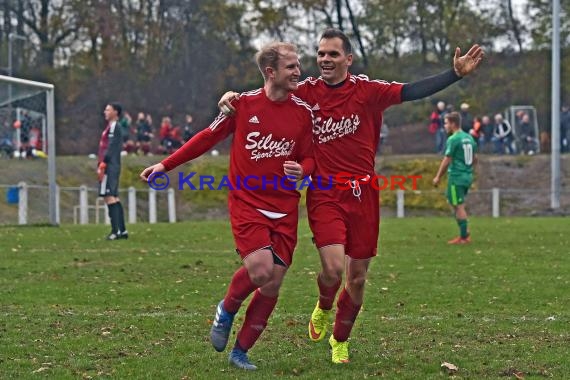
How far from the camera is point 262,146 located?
7.17 m

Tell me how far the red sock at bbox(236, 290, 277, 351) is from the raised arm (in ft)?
5.33

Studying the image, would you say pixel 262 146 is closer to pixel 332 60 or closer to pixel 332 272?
pixel 332 60

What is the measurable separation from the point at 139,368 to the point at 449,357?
2034 mm

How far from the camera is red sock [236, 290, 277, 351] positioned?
23.5ft

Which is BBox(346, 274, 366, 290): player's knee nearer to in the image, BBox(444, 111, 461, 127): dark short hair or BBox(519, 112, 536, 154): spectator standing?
BBox(444, 111, 461, 127): dark short hair

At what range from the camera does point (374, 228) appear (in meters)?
7.63

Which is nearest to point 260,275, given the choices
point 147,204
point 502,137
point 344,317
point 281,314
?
point 344,317

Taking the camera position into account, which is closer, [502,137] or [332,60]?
[332,60]

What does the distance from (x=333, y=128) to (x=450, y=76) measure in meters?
0.85

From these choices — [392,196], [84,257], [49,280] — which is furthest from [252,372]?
[392,196]

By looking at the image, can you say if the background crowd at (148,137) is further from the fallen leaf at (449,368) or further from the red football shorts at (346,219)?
the fallen leaf at (449,368)

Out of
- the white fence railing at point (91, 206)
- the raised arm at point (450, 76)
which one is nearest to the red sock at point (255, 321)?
the raised arm at point (450, 76)

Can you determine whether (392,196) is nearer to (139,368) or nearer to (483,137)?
(483,137)

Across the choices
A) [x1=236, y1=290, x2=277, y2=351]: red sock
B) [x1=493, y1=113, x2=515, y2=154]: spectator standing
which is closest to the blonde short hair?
[x1=236, y1=290, x2=277, y2=351]: red sock
